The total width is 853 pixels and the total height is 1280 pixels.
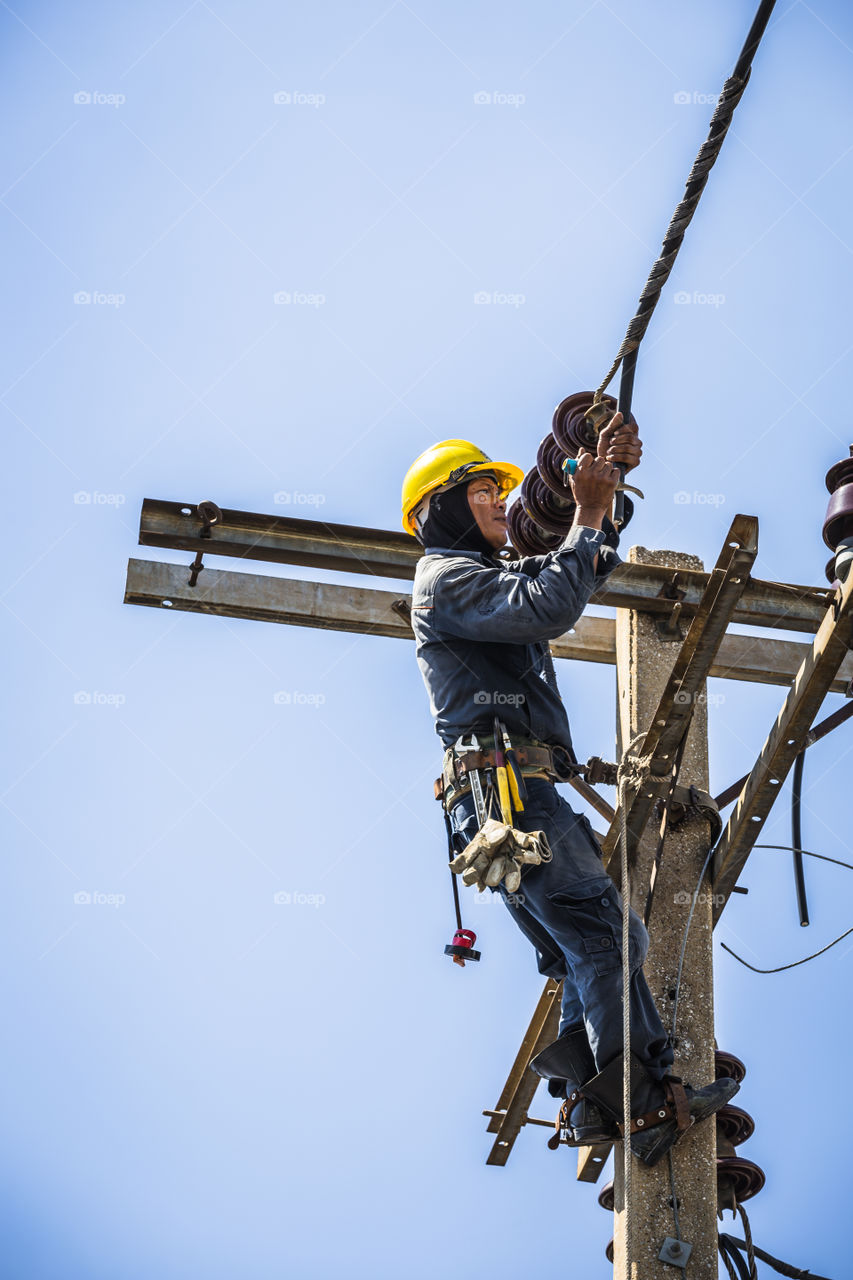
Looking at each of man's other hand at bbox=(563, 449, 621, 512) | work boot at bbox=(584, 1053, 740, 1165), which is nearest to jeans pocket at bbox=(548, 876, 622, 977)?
work boot at bbox=(584, 1053, 740, 1165)

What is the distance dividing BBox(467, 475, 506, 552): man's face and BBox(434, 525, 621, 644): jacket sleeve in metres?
0.34

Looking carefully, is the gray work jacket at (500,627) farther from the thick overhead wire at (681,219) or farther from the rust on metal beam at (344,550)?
the rust on metal beam at (344,550)

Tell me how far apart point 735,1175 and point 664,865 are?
4.13 ft

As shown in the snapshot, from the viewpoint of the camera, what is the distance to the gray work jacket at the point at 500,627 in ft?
15.3

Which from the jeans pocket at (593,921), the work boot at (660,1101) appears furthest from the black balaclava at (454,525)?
the work boot at (660,1101)

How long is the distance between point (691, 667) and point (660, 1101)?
1517mm

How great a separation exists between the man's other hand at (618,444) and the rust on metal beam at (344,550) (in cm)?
110

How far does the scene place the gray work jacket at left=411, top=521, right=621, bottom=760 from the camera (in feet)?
15.3

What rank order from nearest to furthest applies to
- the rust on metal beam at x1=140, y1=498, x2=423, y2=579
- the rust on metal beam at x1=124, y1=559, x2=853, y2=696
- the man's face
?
the man's face → the rust on metal beam at x1=140, y1=498, x2=423, y2=579 → the rust on metal beam at x1=124, y1=559, x2=853, y2=696

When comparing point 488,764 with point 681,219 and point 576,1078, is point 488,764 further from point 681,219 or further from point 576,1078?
point 681,219

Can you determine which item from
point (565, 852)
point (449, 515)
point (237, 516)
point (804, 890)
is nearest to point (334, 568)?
point (237, 516)

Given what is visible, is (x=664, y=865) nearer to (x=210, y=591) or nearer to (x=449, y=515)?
(x=449, y=515)

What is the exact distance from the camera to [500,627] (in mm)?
4707

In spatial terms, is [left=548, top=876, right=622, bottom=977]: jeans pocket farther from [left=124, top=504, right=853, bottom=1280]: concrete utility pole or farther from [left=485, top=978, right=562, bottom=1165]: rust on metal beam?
[left=485, top=978, right=562, bottom=1165]: rust on metal beam
